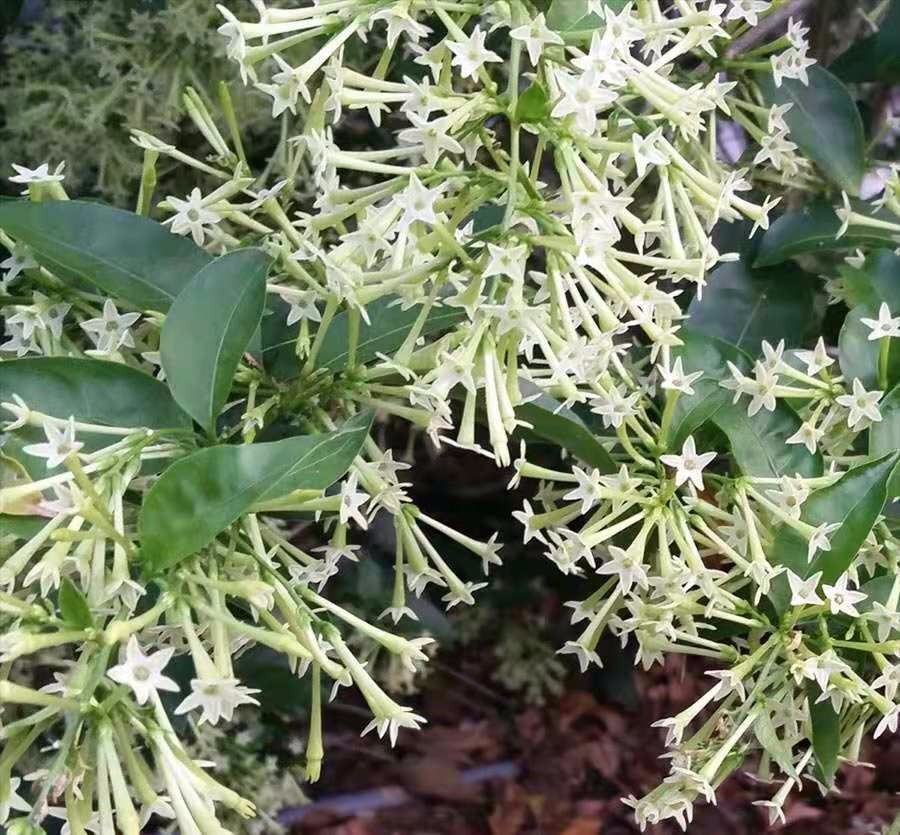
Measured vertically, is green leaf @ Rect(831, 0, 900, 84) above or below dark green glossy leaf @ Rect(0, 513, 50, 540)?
above

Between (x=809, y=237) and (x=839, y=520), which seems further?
(x=809, y=237)

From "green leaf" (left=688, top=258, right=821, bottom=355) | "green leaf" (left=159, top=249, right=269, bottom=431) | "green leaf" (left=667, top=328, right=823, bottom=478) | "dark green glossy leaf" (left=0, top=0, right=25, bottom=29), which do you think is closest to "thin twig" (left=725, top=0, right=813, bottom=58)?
"green leaf" (left=688, top=258, right=821, bottom=355)

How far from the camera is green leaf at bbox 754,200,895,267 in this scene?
0.71 metres

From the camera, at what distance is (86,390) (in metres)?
0.50

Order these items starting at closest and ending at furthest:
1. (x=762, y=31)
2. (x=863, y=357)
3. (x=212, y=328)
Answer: (x=212, y=328), (x=863, y=357), (x=762, y=31)

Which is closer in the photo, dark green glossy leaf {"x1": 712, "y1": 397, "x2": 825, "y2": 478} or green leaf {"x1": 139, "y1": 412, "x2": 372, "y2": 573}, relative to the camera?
green leaf {"x1": 139, "y1": 412, "x2": 372, "y2": 573}

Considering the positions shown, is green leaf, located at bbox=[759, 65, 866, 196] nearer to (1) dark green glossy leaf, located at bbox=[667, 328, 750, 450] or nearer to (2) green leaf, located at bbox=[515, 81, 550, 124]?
(1) dark green glossy leaf, located at bbox=[667, 328, 750, 450]

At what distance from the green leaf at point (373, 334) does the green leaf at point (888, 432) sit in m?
0.26

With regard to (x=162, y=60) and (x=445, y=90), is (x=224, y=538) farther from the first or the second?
(x=162, y=60)

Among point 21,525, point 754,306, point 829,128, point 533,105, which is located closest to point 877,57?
point 829,128

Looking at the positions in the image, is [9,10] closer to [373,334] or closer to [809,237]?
[373,334]

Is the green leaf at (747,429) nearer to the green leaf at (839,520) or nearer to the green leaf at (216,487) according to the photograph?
the green leaf at (839,520)

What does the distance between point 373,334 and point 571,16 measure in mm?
195

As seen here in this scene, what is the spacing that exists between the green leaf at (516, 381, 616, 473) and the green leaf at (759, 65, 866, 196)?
1.06 ft
